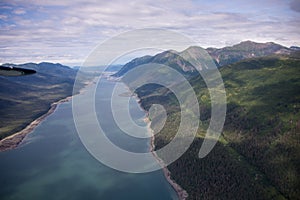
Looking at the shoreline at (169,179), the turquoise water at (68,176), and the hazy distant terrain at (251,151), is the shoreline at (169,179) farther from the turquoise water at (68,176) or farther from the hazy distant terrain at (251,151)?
the hazy distant terrain at (251,151)

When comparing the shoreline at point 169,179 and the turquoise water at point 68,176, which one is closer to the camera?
the shoreline at point 169,179

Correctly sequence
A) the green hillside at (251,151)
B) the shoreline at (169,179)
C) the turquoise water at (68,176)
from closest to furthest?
the shoreline at (169,179) → the green hillside at (251,151) → the turquoise water at (68,176)

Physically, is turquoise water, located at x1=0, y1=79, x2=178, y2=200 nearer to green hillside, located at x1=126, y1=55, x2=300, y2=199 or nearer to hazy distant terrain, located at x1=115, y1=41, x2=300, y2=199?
green hillside, located at x1=126, y1=55, x2=300, y2=199

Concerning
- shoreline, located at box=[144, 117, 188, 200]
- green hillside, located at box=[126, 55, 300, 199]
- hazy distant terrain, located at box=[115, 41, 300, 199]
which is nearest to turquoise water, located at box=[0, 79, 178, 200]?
shoreline, located at box=[144, 117, 188, 200]

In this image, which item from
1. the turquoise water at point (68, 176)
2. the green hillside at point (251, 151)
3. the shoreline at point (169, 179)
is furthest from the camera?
the turquoise water at point (68, 176)

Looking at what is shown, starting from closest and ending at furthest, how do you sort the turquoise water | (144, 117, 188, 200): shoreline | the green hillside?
1. (144, 117, 188, 200): shoreline
2. the green hillside
3. the turquoise water

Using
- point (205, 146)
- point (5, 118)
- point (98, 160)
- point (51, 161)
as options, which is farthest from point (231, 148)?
Answer: point (5, 118)

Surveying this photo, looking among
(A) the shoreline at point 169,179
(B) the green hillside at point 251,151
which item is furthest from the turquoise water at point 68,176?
(B) the green hillside at point 251,151
